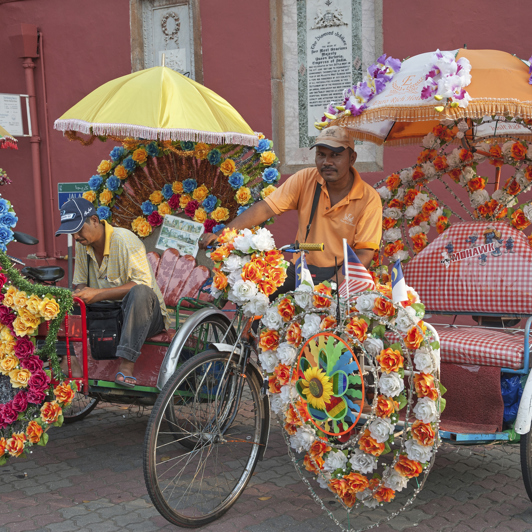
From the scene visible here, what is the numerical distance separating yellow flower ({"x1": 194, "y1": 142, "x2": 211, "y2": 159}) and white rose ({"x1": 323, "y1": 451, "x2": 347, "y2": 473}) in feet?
9.46

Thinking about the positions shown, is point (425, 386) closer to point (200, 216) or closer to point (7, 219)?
point (7, 219)

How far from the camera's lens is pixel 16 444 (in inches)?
128

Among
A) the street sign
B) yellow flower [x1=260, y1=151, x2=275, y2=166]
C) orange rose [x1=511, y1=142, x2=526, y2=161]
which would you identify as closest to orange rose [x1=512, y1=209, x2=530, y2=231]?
orange rose [x1=511, y1=142, x2=526, y2=161]

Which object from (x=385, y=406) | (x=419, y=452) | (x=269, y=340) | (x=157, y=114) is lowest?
(x=419, y=452)

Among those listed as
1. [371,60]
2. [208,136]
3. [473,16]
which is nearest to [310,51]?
[371,60]

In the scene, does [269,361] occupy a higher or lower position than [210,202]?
lower

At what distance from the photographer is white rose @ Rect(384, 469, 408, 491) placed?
2775mm

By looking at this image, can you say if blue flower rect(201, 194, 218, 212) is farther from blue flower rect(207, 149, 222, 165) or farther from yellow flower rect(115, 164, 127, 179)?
yellow flower rect(115, 164, 127, 179)

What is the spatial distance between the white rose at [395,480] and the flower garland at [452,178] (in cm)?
206

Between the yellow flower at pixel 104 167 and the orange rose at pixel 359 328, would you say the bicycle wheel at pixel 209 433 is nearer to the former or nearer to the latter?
the orange rose at pixel 359 328

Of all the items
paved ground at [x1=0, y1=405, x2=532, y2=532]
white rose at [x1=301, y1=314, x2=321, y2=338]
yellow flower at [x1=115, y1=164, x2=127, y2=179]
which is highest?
yellow flower at [x1=115, y1=164, x2=127, y2=179]

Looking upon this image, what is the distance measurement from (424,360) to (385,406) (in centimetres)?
26

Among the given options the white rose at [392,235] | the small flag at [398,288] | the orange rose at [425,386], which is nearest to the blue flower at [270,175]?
the white rose at [392,235]

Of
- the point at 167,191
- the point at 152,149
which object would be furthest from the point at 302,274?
the point at 152,149
